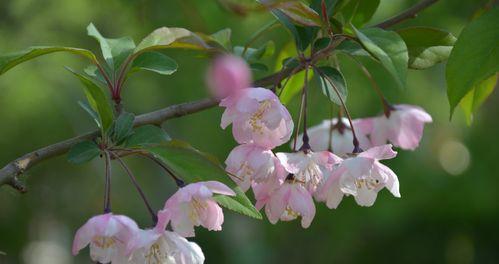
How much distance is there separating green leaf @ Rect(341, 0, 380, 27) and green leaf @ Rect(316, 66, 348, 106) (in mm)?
132

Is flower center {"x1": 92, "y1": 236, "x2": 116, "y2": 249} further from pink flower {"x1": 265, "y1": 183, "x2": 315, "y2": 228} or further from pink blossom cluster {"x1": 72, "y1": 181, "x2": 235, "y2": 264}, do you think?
pink flower {"x1": 265, "y1": 183, "x2": 315, "y2": 228}

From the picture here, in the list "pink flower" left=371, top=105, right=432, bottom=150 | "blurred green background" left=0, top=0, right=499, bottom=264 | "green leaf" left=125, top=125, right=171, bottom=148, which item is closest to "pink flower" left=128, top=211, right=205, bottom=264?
"green leaf" left=125, top=125, right=171, bottom=148

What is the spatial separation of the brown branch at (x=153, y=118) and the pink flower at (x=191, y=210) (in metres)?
0.12

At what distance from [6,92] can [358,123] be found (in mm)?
4073

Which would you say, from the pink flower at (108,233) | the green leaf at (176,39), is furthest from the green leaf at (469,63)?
the pink flower at (108,233)

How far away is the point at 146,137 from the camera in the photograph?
1.02m

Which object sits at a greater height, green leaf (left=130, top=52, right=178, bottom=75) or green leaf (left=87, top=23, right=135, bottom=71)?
green leaf (left=130, top=52, right=178, bottom=75)

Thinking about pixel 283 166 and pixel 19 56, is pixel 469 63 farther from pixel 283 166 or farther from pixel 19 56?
pixel 19 56

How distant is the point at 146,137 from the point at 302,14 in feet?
0.78

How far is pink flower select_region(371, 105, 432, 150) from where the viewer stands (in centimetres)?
136

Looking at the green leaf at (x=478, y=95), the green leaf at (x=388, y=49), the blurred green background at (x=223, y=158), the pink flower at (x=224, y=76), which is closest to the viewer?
the pink flower at (x=224, y=76)

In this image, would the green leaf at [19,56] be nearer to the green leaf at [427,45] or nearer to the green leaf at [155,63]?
the green leaf at [155,63]

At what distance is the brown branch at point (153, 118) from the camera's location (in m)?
0.96

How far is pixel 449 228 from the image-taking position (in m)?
6.98
